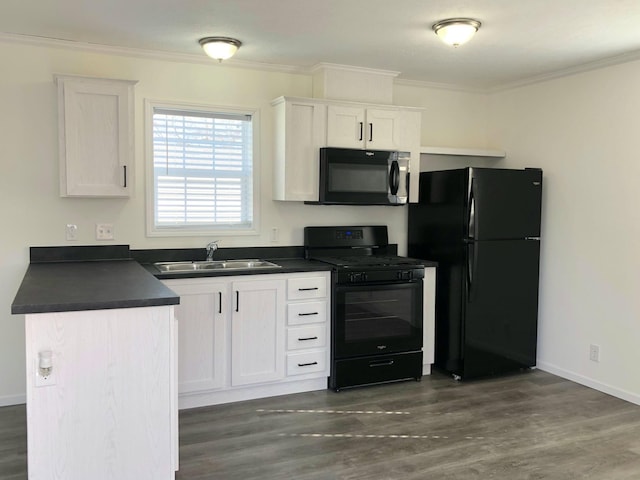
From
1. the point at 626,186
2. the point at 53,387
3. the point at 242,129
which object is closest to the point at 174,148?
the point at 242,129

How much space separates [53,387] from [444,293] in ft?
9.76

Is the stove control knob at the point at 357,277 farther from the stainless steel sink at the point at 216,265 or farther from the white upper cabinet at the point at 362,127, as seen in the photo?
the white upper cabinet at the point at 362,127

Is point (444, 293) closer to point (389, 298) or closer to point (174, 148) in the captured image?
point (389, 298)

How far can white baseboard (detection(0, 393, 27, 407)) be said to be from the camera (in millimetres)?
3646

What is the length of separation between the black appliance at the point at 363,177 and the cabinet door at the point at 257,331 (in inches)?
32.7

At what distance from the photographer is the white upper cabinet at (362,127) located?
4.21 m

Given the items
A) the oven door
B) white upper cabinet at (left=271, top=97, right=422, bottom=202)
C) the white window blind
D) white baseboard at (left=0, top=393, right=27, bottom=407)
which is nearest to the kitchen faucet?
the white window blind

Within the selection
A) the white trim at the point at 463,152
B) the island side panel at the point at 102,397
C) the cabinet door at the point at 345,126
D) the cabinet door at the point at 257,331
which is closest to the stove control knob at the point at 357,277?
the cabinet door at the point at 257,331

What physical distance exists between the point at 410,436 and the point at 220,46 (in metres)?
2.62

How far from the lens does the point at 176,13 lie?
10.1ft

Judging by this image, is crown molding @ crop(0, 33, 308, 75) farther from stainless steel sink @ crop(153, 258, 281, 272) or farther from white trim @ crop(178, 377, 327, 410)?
white trim @ crop(178, 377, 327, 410)

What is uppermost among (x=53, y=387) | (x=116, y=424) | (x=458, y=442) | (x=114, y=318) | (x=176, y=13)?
(x=176, y=13)

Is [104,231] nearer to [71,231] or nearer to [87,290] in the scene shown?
[71,231]

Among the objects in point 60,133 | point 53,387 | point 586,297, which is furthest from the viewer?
point 586,297
